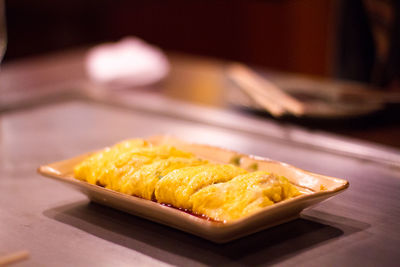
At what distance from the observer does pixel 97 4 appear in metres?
4.88

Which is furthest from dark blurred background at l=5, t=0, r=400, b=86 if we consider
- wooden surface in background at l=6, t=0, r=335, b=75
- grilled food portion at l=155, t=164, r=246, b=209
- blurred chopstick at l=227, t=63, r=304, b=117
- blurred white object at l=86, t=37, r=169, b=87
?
grilled food portion at l=155, t=164, r=246, b=209

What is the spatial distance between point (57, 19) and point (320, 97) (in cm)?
348

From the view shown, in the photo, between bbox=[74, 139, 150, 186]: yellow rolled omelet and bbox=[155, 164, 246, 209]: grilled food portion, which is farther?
bbox=[74, 139, 150, 186]: yellow rolled omelet

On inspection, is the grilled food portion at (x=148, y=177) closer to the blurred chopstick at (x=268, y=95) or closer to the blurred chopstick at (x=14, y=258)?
the blurred chopstick at (x=14, y=258)

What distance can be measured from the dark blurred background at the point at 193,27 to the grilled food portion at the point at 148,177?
304cm

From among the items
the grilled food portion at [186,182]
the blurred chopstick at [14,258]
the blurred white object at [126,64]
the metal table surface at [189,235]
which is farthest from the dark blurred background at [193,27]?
the blurred chopstick at [14,258]

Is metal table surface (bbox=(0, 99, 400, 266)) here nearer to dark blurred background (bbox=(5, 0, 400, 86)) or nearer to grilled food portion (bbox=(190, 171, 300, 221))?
grilled food portion (bbox=(190, 171, 300, 221))

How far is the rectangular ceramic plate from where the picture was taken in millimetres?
864

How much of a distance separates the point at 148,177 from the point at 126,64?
156cm

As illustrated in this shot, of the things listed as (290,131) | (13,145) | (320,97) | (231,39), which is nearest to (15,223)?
(13,145)

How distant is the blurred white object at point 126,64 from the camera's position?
88.6 inches

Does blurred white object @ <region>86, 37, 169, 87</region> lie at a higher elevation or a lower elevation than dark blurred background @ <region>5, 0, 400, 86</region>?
lower

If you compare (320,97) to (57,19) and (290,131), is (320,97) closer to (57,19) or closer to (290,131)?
(290,131)

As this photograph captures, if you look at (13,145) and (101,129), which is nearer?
(13,145)
